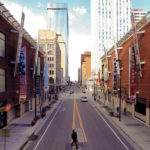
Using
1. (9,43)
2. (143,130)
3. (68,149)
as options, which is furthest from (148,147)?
(9,43)

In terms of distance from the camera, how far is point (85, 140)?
535 inches

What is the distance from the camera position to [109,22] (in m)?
88.1

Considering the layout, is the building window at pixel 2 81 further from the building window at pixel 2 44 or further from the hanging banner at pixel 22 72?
the hanging banner at pixel 22 72

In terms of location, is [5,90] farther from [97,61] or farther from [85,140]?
[97,61]

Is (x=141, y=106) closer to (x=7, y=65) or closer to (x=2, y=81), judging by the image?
(x=2, y=81)

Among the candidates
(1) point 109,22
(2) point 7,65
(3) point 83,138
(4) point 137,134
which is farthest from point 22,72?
(1) point 109,22

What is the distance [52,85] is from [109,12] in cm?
5870

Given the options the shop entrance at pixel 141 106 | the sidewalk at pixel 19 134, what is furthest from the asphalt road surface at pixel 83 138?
the shop entrance at pixel 141 106

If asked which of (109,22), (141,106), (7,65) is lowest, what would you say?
(141,106)

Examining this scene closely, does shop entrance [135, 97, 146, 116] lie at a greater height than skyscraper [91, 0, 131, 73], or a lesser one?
lesser

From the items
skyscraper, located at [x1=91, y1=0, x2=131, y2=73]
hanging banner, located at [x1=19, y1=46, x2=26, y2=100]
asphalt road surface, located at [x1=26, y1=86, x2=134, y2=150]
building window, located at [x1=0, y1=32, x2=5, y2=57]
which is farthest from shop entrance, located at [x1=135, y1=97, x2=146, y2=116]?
skyscraper, located at [x1=91, y1=0, x2=131, y2=73]

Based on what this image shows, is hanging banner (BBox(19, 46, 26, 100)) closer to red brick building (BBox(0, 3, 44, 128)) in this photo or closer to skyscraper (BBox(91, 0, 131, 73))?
red brick building (BBox(0, 3, 44, 128))

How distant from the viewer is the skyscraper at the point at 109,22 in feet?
282

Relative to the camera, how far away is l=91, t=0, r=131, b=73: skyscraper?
86.1 metres
